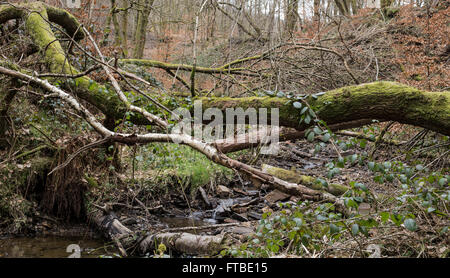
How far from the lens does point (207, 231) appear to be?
4820mm

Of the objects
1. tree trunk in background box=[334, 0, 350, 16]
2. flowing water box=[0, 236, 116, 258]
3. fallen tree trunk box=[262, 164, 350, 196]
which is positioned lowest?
flowing water box=[0, 236, 116, 258]

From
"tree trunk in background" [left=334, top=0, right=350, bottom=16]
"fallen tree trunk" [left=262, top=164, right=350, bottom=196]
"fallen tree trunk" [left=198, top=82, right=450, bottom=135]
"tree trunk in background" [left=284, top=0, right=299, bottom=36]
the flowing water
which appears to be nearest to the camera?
"fallen tree trunk" [left=198, top=82, right=450, bottom=135]

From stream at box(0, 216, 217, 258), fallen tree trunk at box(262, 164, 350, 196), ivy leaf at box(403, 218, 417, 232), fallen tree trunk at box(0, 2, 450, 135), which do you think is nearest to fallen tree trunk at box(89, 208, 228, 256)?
stream at box(0, 216, 217, 258)

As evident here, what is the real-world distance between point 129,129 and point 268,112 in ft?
6.91

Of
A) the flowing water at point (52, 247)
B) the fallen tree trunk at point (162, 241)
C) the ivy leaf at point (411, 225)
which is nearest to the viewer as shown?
the ivy leaf at point (411, 225)

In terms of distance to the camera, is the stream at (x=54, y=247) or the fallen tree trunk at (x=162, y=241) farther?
the stream at (x=54, y=247)

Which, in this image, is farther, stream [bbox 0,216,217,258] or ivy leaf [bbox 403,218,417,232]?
stream [bbox 0,216,217,258]

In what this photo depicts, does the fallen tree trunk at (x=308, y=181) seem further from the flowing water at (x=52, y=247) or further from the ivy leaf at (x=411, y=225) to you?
the ivy leaf at (x=411, y=225)

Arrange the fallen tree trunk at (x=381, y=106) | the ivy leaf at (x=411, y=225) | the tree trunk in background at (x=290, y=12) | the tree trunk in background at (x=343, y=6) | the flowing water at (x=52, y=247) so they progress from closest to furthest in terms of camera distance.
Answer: the ivy leaf at (x=411, y=225) → the fallen tree trunk at (x=381, y=106) → the flowing water at (x=52, y=247) → the tree trunk in background at (x=290, y=12) → the tree trunk in background at (x=343, y=6)

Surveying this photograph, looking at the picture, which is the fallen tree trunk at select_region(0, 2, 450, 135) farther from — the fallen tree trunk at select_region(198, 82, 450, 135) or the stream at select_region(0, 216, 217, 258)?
the stream at select_region(0, 216, 217, 258)

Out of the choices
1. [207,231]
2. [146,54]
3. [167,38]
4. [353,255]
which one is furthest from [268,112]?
[146,54]

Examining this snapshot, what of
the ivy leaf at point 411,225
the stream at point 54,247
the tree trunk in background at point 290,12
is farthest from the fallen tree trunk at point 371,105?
the tree trunk in background at point 290,12

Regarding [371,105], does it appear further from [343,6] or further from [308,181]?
[343,6]
